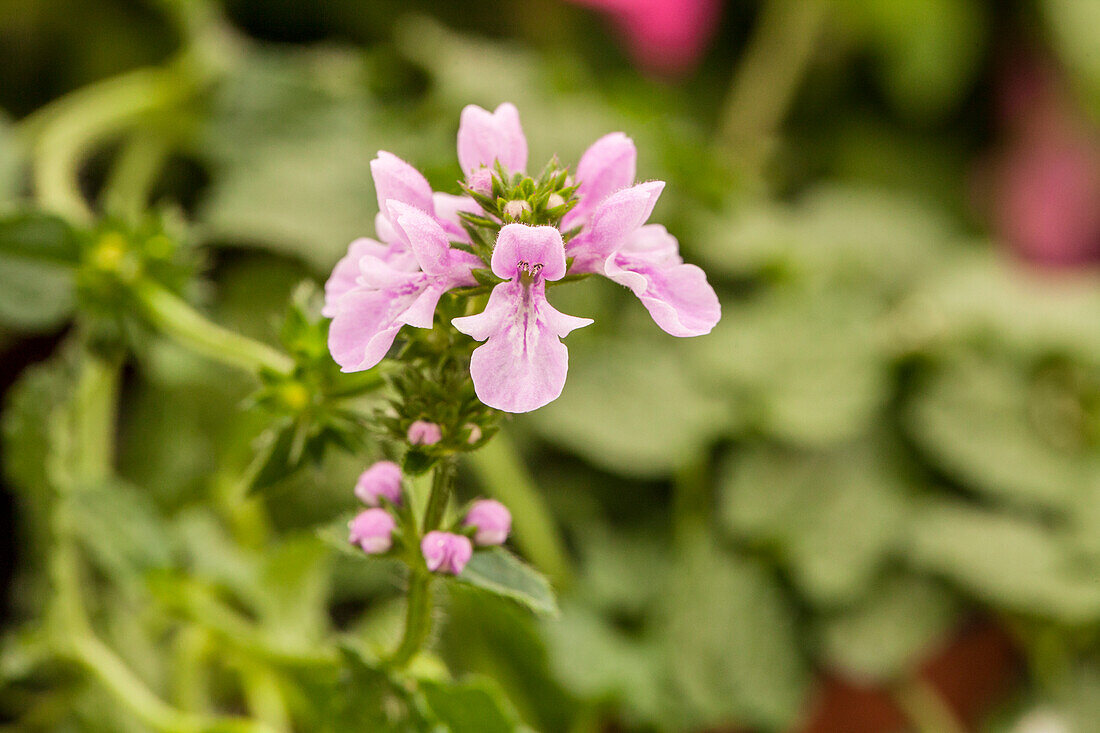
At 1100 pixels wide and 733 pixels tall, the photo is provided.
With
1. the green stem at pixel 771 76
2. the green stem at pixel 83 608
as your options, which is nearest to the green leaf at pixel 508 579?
the green stem at pixel 83 608

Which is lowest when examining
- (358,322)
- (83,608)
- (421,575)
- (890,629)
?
(83,608)

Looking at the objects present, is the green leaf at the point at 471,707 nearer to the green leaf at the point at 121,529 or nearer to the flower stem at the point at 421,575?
the flower stem at the point at 421,575

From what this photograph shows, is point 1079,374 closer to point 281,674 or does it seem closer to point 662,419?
point 662,419

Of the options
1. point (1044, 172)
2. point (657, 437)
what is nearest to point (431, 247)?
point (657, 437)

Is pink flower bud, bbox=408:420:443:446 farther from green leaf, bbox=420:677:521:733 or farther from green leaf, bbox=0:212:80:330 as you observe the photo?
green leaf, bbox=0:212:80:330

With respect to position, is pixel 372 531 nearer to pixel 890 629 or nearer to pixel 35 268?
pixel 35 268

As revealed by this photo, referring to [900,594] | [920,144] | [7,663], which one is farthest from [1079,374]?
[7,663]

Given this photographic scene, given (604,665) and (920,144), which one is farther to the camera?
(920,144)

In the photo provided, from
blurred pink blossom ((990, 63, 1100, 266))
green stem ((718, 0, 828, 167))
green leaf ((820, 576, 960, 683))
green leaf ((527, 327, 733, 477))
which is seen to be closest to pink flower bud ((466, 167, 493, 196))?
green leaf ((527, 327, 733, 477))
